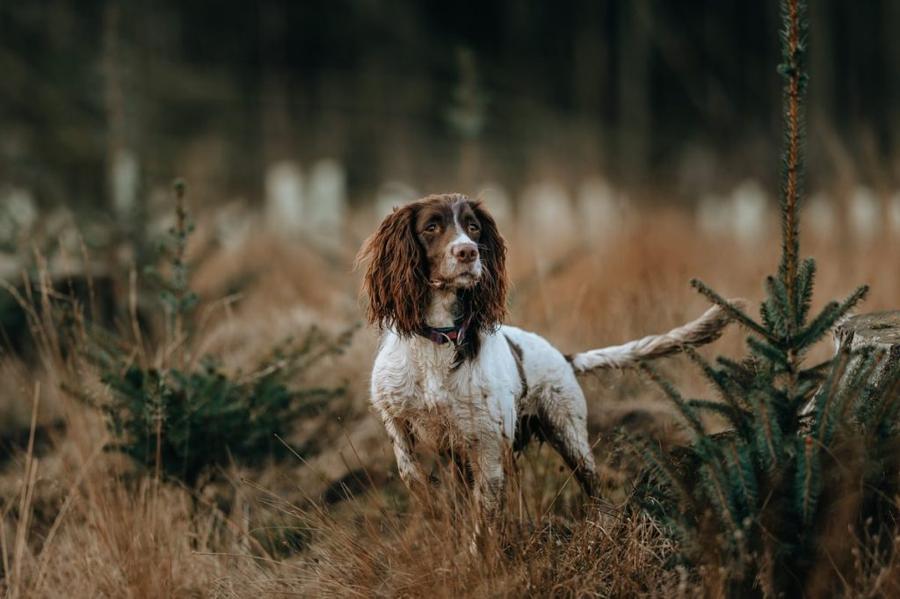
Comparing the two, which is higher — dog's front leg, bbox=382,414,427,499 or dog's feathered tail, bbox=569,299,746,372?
dog's feathered tail, bbox=569,299,746,372

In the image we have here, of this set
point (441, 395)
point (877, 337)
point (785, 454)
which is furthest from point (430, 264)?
point (877, 337)

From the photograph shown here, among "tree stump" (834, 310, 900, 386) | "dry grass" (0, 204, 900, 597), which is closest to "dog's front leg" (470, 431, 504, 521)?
"dry grass" (0, 204, 900, 597)

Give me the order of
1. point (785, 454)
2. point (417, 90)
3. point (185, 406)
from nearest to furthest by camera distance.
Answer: point (785, 454) → point (185, 406) → point (417, 90)

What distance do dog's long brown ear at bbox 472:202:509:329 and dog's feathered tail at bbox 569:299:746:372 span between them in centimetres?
51

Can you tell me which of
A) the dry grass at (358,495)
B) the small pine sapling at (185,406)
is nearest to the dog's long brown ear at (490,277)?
the dry grass at (358,495)

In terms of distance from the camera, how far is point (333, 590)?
2.58m

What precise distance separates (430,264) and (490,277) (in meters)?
0.19

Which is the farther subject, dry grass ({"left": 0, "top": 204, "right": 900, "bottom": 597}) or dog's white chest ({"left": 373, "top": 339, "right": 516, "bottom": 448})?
dog's white chest ({"left": 373, "top": 339, "right": 516, "bottom": 448})

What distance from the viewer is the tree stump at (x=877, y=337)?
8.66ft

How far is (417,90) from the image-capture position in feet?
66.1

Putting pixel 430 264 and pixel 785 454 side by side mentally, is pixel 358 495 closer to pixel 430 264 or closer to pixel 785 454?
pixel 430 264

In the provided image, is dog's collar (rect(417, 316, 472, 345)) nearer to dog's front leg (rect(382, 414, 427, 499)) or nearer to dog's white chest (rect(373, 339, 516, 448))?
dog's white chest (rect(373, 339, 516, 448))

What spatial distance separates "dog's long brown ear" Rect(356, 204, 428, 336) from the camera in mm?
2896

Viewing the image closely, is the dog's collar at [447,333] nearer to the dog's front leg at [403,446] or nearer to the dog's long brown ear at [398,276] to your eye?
the dog's long brown ear at [398,276]
